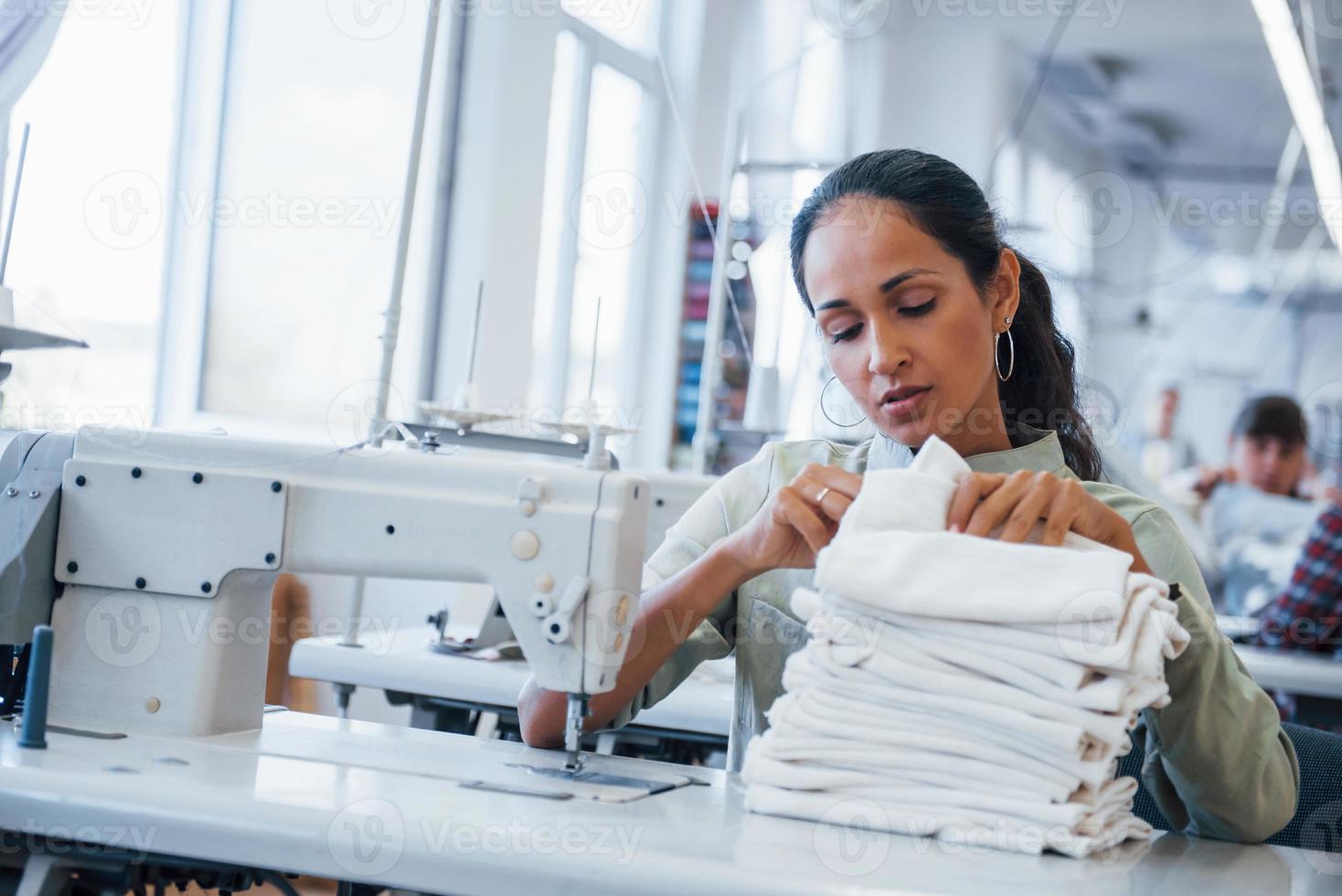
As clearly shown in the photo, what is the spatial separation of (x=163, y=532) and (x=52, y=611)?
5.4 inches

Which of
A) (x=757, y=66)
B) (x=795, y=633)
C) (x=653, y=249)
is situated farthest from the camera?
(x=653, y=249)

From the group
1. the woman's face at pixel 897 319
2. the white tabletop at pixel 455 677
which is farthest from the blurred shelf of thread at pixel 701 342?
the woman's face at pixel 897 319

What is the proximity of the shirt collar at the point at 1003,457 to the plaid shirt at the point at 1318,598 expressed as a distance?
2.29 m

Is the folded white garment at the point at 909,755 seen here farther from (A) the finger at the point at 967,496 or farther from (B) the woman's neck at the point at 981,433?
(B) the woman's neck at the point at 981,433

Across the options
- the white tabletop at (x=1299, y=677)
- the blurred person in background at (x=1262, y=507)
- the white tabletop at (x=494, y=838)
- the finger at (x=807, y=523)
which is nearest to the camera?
the white tabletop at (x=494, y=838)

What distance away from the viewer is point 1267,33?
14.9 ft

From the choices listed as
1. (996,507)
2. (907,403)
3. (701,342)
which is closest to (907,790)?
(996,507)

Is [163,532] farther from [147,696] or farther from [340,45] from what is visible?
[340,45]

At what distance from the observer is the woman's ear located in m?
1.46

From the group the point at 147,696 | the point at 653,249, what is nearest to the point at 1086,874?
the point at 147,696

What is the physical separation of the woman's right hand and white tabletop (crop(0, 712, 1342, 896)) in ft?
0.70

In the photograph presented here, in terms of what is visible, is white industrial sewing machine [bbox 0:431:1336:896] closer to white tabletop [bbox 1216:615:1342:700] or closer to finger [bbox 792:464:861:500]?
finger [bbox 792:464:861:500]

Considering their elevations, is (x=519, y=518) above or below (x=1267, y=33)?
below

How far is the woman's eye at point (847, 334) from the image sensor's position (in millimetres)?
1317
